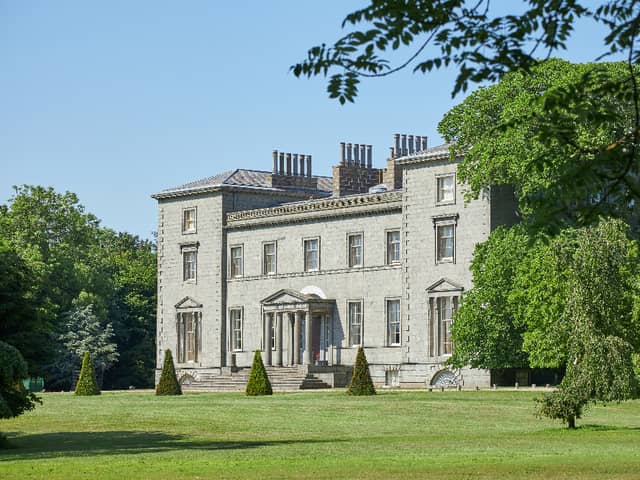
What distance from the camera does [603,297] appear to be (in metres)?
37.2

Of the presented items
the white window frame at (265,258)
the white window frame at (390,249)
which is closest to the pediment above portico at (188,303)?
the white window frame at (265,258)

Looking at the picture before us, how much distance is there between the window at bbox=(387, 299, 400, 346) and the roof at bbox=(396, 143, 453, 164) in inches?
276

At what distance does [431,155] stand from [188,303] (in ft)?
66.7

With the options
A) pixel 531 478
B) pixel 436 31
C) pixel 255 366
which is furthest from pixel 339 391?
pixel 436 31

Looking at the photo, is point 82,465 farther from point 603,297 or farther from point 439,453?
point 603,297

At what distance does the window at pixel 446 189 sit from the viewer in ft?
208

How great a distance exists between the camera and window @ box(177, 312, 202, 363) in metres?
78.2

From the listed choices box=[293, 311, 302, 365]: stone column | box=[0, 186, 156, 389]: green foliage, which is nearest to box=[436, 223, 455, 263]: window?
box=[293, 311, 302, 365]: stone column

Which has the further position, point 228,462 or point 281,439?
point 281,439

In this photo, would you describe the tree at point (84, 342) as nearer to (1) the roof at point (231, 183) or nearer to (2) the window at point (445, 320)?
(1) the roof at point (231, 183)

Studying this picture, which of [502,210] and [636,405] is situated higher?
[502,210]

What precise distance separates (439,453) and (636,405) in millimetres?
20530

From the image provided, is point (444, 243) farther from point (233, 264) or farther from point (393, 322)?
point (233, 264)

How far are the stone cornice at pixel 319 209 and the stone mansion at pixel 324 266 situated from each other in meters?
0.07
